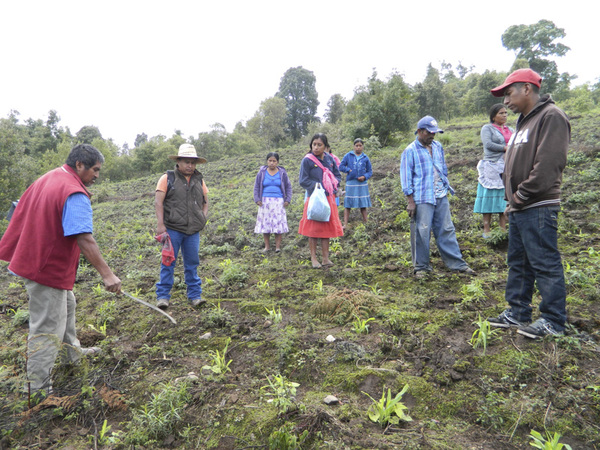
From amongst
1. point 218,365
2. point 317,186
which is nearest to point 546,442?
point 218,365

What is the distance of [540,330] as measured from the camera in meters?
2.74

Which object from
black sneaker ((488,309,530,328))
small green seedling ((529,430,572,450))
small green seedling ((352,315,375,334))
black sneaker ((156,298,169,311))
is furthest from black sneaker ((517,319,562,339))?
black sneaker ((156,298,169,311))

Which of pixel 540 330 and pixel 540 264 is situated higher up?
pixel 540 264

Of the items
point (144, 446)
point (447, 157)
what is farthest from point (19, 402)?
point (447, 157)

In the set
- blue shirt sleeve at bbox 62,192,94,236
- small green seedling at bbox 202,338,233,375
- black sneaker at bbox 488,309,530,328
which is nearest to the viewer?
blue shirt sleeve at bbox 62,192,94,236

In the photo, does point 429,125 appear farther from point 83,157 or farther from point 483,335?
point 83,157

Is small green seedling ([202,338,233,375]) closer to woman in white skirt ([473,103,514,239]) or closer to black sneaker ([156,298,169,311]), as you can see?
black sneaker ([156,298,169,311])

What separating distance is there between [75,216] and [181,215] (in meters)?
1.64

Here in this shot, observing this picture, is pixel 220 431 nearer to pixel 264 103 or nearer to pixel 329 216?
pixel 329 216

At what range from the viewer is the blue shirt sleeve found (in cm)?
266

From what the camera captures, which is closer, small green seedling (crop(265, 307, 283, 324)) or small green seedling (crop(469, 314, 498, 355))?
small green seedling (crop(469, 314, 498, 355))

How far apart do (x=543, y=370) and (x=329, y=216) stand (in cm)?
322

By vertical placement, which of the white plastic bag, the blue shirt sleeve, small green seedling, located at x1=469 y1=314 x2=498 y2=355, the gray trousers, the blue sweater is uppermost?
the blue sweater

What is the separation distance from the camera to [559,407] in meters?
2.14
